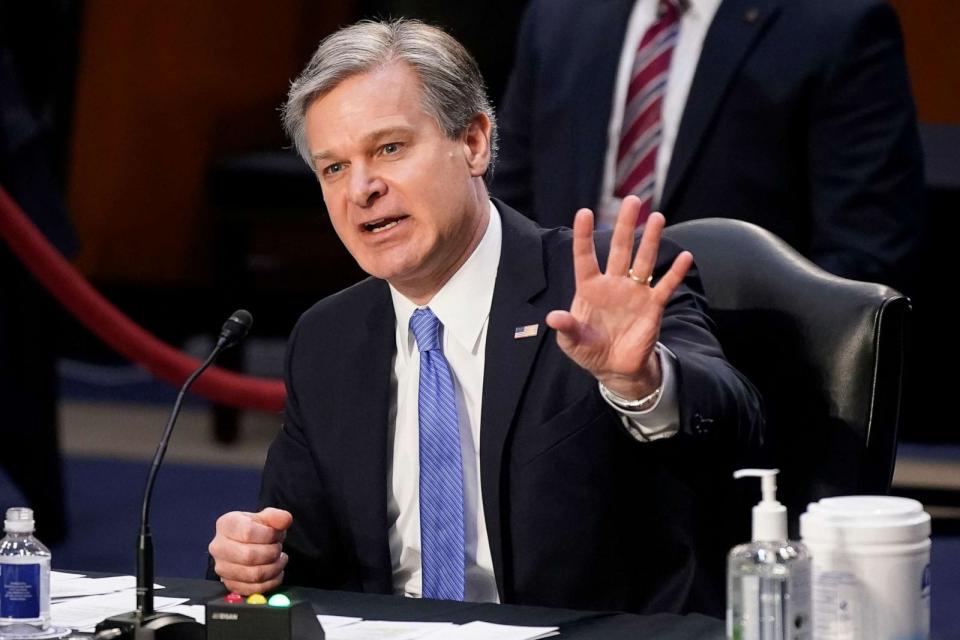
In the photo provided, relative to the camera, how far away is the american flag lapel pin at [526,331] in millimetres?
2412

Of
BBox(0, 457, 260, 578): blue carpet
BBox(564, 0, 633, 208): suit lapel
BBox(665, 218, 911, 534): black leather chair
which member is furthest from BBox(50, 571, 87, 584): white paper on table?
BBox(0, 457, 260, 578): blue carpet

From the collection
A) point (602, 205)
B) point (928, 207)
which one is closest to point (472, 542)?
point (602, 205)

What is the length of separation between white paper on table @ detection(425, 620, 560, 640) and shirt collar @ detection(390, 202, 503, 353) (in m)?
0.55

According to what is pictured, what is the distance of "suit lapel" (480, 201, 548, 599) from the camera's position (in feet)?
7.66

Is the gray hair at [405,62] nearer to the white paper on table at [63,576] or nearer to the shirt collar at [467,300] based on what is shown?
the shirt collar at [467,300]

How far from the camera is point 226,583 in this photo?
88.5 inches

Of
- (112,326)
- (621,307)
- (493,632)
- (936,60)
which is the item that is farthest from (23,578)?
(936,60)

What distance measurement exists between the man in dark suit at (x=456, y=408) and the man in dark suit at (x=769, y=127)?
104 cm

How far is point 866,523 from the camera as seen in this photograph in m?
1.63

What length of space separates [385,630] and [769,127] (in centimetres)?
185

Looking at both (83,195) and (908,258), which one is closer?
(908,258)

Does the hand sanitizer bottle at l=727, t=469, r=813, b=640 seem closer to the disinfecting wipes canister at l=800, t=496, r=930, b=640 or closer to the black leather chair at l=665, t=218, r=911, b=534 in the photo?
the disinfecting wipes canister at l=800, t=496, r=930, b=640

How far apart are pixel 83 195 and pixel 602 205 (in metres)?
4.07

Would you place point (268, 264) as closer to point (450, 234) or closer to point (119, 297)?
point (119, 297)
